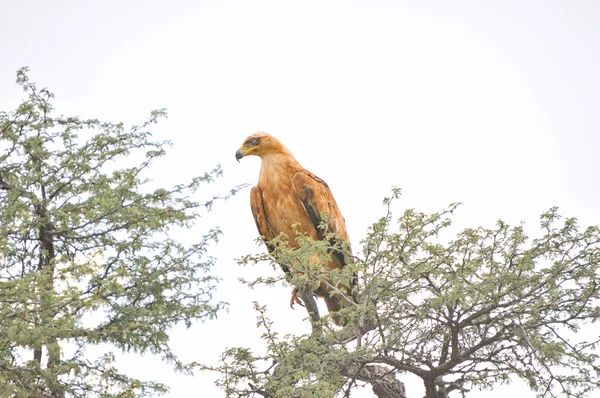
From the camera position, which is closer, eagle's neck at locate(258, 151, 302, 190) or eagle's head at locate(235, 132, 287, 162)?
eagle's neck at locate(258, 151, 302, 190)

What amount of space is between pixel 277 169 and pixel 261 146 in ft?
1.20

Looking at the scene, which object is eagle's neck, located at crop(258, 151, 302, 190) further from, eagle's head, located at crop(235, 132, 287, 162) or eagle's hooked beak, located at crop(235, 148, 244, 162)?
eagle's hooked beak, located at crop(235, 148, 244, 162)

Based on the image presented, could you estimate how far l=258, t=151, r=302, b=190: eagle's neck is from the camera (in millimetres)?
11609

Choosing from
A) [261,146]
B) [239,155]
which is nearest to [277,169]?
[261,146]

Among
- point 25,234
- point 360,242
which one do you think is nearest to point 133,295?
point 25,234

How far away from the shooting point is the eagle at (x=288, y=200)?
11.5 metres

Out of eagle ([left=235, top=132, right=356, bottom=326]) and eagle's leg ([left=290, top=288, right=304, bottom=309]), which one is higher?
eagle ([left=235, top=132, right=356, bottom=326])

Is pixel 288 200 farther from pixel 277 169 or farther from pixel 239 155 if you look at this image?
pixel 239 155

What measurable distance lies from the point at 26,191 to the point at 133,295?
1.88m

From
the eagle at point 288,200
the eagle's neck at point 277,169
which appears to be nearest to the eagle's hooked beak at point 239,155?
the eagle at point 288,200

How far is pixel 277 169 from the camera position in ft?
38.2

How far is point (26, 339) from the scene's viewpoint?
24.7 ft

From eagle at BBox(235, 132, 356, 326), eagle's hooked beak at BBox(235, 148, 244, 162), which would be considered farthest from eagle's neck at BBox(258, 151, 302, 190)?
eagle's hooked beak at BBox(235, 148, 244, 162)

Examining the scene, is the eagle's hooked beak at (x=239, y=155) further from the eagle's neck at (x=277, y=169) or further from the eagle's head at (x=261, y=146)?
the eagle's neck at (x=277, y=169)
